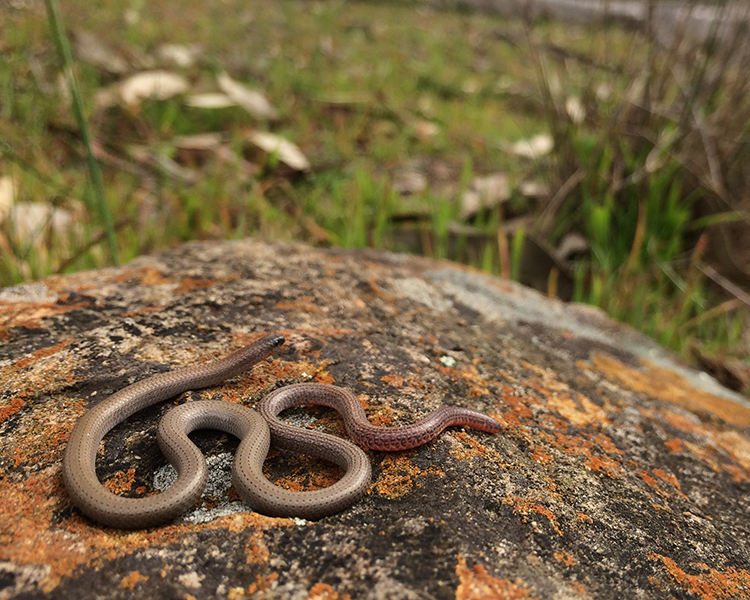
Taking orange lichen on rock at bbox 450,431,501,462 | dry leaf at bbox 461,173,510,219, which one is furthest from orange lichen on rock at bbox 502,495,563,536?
dry leaf at bbox 461,173,510,219

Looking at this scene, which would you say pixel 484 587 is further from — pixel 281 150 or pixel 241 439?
pixel 281 150

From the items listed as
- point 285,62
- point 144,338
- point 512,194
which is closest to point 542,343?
point 144,338

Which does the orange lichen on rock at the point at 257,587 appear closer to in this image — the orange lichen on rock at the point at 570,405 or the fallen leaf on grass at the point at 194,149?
the orange lichen on rock at the point at 570,405

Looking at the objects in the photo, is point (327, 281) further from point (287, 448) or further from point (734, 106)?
point (734, 106)

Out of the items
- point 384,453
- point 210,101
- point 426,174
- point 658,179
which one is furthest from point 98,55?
point 384,453

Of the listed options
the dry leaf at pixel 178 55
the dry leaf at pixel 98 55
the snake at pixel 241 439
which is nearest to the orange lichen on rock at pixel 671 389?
the snake at pixel 241 439
